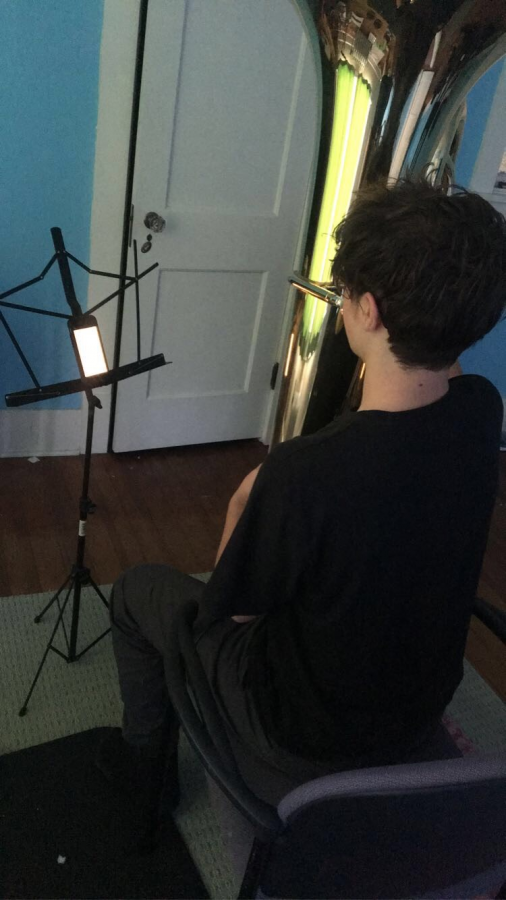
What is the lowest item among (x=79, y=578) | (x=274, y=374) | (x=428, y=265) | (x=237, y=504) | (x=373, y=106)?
(x=79, y=578)

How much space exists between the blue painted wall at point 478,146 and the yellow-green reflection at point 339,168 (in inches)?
50.9

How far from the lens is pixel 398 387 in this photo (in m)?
0.77

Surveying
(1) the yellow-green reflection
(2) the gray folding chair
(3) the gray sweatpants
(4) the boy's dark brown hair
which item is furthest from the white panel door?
(2) the gray folding chair

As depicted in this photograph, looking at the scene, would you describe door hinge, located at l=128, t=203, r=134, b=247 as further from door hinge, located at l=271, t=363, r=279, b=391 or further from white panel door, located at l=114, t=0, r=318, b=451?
door hinge, located at l=271, t=363, r=279, b=391

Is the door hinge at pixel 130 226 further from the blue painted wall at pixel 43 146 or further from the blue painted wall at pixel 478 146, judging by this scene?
the blue painted wall at pixel 478 146

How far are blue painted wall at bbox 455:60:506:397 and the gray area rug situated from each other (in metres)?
1.27

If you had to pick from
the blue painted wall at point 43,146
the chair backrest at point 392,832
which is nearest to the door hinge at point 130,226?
the blue painted wall at point 43,146

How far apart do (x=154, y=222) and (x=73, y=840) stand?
1.63m

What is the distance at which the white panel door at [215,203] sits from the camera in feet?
6.18

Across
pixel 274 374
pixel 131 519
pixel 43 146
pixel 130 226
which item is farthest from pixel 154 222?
pixel 131 519

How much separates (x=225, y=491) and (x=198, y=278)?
732 mm

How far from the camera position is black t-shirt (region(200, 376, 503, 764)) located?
2.30 ft

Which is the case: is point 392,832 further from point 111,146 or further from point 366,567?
point 111,146

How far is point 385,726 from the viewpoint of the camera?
2.68 feet
